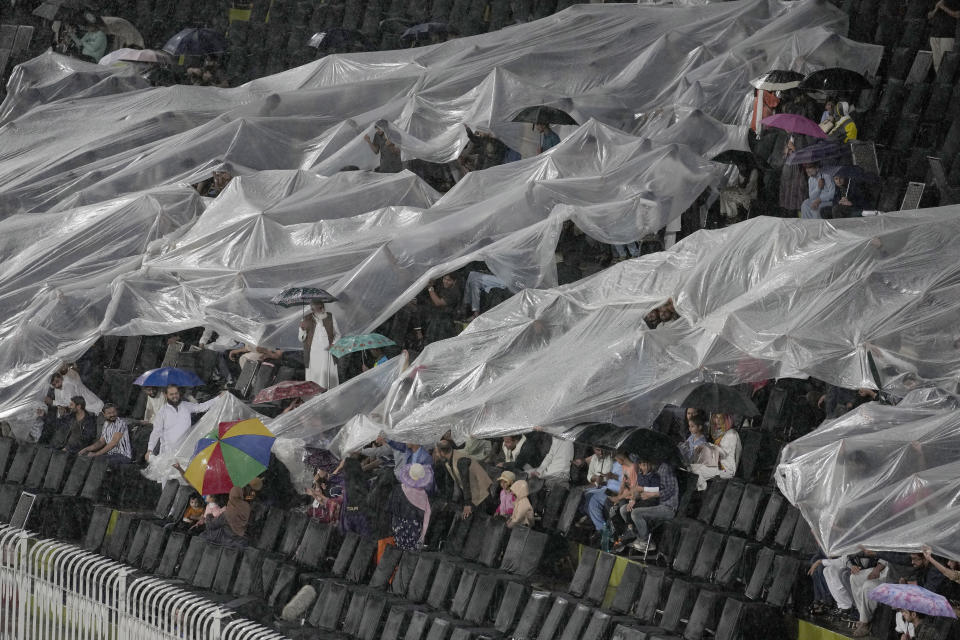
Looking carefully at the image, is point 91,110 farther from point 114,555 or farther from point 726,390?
point 726,390

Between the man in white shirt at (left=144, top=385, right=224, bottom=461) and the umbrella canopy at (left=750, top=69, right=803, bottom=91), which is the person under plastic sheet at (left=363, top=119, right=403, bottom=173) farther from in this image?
the man in white shirt at (left=144, top=385, right=224, bottom=461)

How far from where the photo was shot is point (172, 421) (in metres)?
16.6

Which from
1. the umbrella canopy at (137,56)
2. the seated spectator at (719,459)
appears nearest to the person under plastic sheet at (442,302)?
the seated spectator at (719,459)

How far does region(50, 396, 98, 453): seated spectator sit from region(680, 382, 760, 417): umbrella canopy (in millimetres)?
7068

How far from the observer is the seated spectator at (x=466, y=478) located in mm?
14602

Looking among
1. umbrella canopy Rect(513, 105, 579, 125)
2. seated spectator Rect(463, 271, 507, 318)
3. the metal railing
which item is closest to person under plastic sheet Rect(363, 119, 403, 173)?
umbrella canopy Rect(513, 105, 579, 125)

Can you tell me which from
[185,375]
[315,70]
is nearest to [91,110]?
[315,70]

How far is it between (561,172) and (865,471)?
21.9ft

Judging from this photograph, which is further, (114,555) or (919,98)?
(919,98)

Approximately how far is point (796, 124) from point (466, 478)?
5.22 meters

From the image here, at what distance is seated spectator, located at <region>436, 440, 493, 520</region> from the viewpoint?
14.6 meters

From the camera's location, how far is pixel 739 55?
1989 centimetres

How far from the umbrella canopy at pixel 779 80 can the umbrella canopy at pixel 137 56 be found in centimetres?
920

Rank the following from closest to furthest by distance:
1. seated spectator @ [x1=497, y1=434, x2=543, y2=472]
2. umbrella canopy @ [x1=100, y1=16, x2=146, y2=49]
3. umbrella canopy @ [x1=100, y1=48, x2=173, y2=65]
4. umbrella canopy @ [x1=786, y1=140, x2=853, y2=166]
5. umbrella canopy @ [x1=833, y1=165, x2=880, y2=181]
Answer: seated spectator @ [x1=497, y1=434, x2=543, y2=472] → umbrella canopy @ [x1=833, y1=165, x2=880, y2=181] → umbrella canopy @ [x1=786, y1=140, x2=853, y2=166] → umbrella canopy @ [x1=100, y1=48, x2=173, y2=65] → umbrella canopy @ [x1=100, y1=16, x2=146, y2=49]
